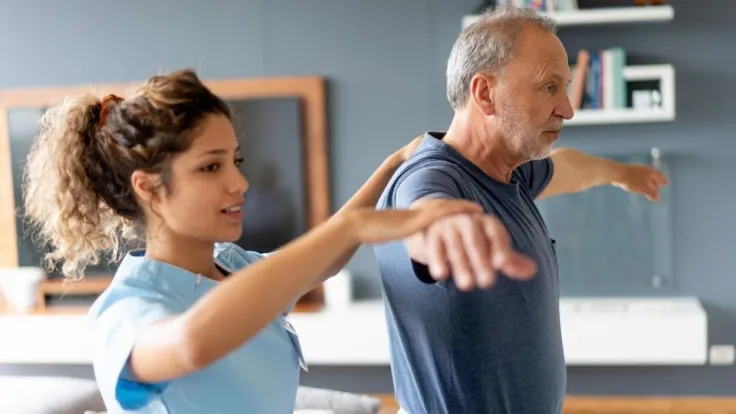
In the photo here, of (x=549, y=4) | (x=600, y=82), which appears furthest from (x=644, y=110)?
(x=549, y=4)

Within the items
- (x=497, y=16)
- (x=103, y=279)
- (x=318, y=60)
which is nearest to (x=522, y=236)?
(x=497, y=16)

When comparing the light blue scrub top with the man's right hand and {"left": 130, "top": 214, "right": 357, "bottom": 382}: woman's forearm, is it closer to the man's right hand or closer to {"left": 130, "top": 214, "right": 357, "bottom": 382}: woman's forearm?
{"left": 130, "top": 214, "right": 357, "bottom": 382}: woman's forearm

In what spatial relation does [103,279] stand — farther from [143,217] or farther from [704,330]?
[143,217]

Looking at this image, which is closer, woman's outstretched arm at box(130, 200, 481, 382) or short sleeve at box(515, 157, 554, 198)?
woman's outstretched arm at box(130, 200, 481, 382)

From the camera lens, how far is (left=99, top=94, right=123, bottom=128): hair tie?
1.34m

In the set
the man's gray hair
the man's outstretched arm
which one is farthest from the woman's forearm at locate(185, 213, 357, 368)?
the man's outstretched arm

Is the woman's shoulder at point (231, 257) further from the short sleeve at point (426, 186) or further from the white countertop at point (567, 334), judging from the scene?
the white countertop at point (567, 334)

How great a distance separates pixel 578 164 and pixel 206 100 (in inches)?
47.5

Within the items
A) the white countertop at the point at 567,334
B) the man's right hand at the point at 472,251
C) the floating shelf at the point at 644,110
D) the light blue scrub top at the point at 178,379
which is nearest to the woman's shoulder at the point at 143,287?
the light blue scrub top at the point at 178,379

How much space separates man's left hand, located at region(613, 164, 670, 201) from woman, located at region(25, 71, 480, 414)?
1.11 meters

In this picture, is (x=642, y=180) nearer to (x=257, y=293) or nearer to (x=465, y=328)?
(x=465, y=328)

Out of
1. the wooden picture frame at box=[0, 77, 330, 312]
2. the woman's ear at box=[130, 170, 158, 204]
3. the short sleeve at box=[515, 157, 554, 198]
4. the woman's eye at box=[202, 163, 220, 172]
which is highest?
the woman's eye at box=[202, 163, 220, 172]

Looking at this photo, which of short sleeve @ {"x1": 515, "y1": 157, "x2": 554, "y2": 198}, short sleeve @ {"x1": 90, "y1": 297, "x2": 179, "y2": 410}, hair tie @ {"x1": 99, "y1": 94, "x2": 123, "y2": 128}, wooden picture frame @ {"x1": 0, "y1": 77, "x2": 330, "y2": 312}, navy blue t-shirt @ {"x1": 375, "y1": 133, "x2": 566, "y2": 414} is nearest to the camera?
short sleeve @ {"x1": 90, "y1": 297, "x2": 179, "y2": 410}

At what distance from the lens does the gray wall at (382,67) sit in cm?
404
